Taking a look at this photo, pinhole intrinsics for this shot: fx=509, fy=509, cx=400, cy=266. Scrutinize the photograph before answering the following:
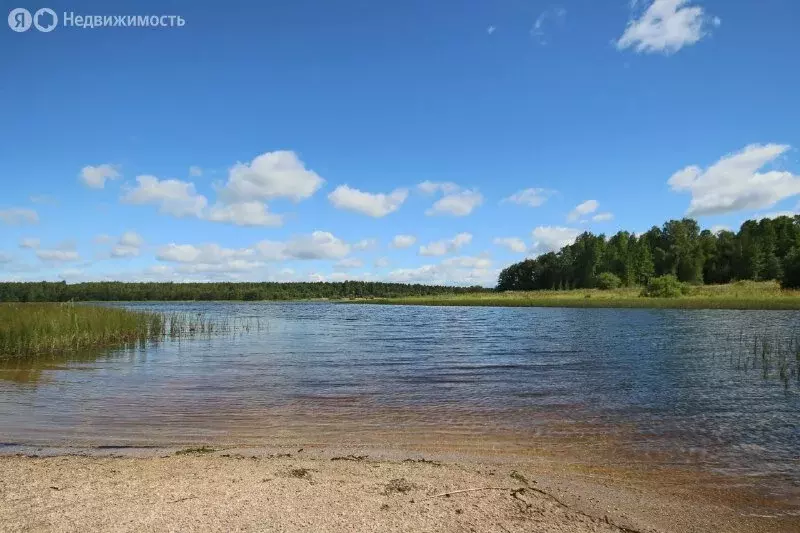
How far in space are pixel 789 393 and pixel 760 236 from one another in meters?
118

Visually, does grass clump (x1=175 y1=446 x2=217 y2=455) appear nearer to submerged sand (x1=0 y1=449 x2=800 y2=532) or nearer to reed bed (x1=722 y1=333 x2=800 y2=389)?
submerged sand (x1=0 y1=449 x2=800 y2=532)

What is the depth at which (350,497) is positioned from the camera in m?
6.19

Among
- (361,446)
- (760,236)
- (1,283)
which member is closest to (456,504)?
(361,446)

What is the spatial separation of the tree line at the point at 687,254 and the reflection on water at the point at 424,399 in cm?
8879

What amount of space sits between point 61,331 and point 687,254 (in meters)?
119

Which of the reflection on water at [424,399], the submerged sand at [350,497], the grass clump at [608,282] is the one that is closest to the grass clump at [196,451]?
A: the submerged sand at [350,497]

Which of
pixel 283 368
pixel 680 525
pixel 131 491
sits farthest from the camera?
pixel 283 368

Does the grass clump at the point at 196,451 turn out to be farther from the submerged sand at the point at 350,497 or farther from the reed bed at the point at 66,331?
the reed bed at the point at 66,331

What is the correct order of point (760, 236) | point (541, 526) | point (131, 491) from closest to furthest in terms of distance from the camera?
point (541, 526), point (131, 491), point (760, 236)

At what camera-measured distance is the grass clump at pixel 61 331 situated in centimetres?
2278

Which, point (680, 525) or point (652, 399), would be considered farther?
point (652, 399)

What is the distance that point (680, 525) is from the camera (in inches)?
233

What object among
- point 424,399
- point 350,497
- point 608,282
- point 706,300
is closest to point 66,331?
point 424,399

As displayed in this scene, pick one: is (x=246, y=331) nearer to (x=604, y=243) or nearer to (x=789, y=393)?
(x=789, y=393)
